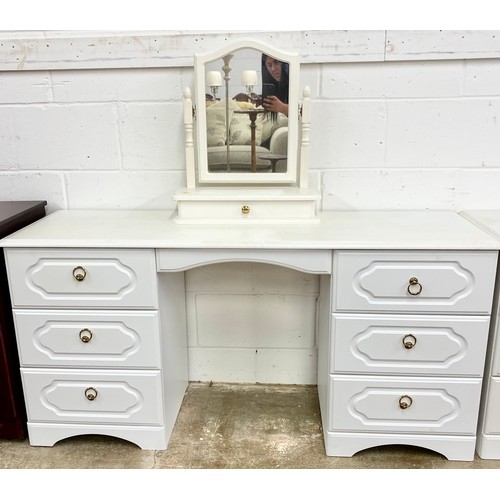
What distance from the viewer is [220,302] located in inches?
78.2

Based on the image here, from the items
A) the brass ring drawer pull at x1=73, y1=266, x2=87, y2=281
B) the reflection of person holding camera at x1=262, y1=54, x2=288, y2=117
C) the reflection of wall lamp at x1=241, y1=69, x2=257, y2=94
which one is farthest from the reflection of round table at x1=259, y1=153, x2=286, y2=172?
the brass ring drawer pull at x1=73, y1=266, x2=87, y2=281

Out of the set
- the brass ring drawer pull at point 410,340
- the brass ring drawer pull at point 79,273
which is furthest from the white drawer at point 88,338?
the brass ring drawer pull at point 410,340

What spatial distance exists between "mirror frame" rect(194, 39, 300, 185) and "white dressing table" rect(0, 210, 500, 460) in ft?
0.68

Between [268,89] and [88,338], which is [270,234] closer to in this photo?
[268,89]

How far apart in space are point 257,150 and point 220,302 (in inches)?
26.5

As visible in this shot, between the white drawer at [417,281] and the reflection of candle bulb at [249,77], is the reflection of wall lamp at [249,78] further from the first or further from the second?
the white drawer at [417,281]

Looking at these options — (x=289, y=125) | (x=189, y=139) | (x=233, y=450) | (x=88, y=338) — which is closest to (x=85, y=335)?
(x=88, y=338)

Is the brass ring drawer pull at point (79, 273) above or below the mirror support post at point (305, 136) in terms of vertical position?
below

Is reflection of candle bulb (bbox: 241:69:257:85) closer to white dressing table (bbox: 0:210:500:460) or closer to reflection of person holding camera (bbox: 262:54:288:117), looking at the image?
reflection of person holding camera (bbox: 262:54:288:117)

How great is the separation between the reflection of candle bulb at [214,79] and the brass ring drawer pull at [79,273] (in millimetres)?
772

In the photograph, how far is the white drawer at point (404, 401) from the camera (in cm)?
153

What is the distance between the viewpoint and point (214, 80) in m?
1.64

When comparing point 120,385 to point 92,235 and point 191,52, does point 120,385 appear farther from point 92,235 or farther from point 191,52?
point 191,52

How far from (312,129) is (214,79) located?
42cm
